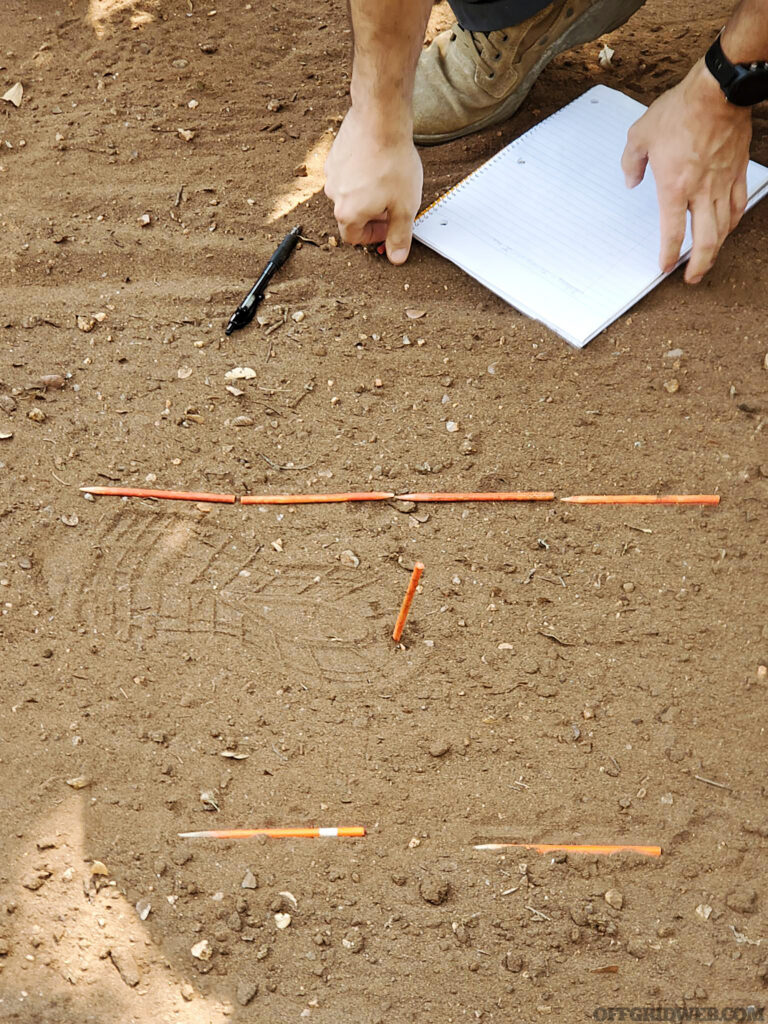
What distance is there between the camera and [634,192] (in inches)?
105

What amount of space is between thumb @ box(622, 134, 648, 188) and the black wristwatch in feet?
0.83

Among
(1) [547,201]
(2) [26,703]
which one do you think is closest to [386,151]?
(1) [547,201]

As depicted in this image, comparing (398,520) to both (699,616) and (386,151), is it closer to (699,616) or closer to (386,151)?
(699,616)

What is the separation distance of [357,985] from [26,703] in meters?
0.90

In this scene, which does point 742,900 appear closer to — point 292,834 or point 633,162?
point 292,834

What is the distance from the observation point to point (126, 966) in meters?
Result: 1.77

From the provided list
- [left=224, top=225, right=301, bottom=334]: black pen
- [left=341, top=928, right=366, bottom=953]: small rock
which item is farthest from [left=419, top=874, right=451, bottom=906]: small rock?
[left=224, top=225, right=301, bottom=334]: black pen

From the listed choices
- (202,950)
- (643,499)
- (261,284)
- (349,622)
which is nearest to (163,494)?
(349,622)

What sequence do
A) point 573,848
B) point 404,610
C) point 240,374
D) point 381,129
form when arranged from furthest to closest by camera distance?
point 240,374 → point 381,129 → point 404,610 → point 573,848

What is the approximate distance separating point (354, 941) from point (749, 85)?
2.11 m

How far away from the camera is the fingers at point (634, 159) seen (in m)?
2.51

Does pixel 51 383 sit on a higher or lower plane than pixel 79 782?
higher

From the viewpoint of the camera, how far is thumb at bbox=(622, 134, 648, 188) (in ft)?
8.25

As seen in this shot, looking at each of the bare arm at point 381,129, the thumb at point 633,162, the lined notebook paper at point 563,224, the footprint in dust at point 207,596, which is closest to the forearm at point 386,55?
the bare arm at point 381,129
